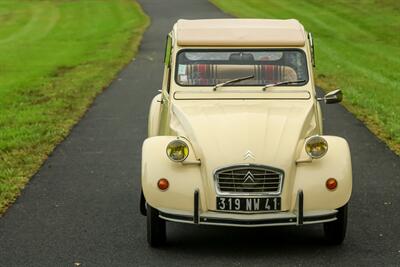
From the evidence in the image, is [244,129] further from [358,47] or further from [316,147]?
[358,47]

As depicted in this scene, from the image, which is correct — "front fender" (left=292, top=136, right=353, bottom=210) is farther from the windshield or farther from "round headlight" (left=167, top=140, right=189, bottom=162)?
the windshield

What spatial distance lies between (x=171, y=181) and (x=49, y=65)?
17.6 m

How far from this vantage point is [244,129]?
756 cm

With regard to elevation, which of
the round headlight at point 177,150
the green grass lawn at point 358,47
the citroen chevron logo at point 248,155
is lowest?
the green grass lawn at point 358,47

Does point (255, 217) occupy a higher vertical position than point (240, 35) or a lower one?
lower

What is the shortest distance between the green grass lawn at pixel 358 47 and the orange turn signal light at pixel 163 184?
5541 millimetres

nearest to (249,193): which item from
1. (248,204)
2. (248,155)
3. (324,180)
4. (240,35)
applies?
(248,204)

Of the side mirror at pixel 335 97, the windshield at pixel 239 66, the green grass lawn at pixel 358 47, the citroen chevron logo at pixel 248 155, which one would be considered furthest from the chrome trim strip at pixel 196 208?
the green grass lawn at pixel 358 47

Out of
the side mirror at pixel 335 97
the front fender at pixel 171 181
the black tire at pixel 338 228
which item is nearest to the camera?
the front fender at pixel 171 181

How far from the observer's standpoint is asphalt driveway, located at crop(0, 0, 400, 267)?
7199mm

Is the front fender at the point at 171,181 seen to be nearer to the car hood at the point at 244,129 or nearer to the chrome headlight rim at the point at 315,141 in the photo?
the car hood at the point at 244,129

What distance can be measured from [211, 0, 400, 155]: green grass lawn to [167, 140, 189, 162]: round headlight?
541cm

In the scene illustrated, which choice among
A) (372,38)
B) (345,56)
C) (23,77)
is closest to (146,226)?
(23,77)

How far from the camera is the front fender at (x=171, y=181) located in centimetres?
719
